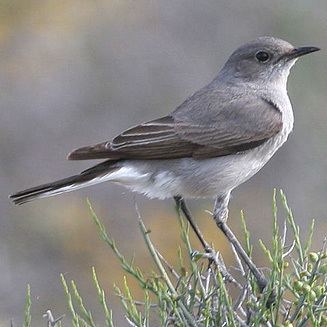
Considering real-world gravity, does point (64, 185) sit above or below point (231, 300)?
above

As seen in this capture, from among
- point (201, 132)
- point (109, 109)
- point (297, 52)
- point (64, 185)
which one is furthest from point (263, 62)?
point (109, 109)

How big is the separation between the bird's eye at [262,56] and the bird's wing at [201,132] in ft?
1.41

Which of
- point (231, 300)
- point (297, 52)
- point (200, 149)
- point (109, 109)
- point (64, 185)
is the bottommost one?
point (109, 109)

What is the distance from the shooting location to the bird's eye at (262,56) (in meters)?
6.75

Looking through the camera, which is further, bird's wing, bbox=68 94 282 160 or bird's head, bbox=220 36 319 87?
bird's head, bbox=220 36 319 87

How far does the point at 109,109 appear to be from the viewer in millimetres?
12195

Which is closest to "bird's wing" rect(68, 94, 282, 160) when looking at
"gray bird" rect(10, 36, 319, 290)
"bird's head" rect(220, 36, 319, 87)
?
"gray bird" rect(10, 36, 319, 290)

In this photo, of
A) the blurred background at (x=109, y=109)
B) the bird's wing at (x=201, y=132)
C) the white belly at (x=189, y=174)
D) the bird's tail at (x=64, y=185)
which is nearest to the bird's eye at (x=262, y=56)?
the bird's wing at (x=201, y=132)

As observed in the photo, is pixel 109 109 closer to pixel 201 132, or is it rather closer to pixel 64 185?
pixel 201 132

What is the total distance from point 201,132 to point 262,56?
0.83 meters

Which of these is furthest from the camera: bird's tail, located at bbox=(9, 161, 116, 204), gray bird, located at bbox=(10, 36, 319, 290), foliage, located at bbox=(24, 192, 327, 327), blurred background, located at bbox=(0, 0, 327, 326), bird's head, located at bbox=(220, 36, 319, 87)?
blurred background, located at bbox=(0, 0, 327, 326)

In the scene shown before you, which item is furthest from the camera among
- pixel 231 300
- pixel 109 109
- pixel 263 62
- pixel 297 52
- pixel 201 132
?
pixel 109 109

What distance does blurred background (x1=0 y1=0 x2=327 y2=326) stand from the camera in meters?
10.5

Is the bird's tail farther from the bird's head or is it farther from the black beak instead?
the black beak
